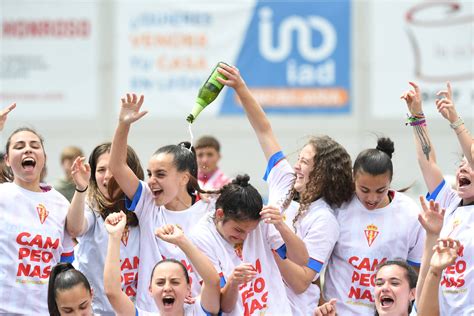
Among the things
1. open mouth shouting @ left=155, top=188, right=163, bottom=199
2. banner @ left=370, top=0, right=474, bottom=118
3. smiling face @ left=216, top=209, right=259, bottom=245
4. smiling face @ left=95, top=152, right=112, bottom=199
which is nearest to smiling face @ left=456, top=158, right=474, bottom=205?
smiling face @ left=216, top=209, right=259, bottom=245

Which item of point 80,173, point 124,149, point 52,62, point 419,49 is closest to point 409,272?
point 124,149

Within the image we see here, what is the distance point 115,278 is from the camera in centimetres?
541

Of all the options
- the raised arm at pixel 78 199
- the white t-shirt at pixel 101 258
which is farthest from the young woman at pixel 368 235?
the raised arm at pixel 78 199

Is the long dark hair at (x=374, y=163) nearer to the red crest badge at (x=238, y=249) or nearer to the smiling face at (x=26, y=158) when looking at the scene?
the red crest badge at (x=238, y=249)

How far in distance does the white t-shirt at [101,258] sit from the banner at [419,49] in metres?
7.51

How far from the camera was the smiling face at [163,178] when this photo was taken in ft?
19.2

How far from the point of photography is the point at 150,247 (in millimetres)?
5918

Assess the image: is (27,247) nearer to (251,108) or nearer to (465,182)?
(251,108)

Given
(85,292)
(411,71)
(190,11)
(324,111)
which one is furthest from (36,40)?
(85,292)

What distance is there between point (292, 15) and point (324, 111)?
1.35m

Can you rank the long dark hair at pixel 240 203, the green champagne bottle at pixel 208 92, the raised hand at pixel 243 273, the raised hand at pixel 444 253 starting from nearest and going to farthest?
the raised hand at pixel 444 253, the raised hand at pixel 243 273, the long dark hair at pixel 240 203, the green champagne bottle at pixel 208 92

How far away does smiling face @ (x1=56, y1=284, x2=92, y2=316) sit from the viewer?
210 inches

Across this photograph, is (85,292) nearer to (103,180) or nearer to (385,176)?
(103,180)

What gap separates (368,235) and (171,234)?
1337 millimetres
